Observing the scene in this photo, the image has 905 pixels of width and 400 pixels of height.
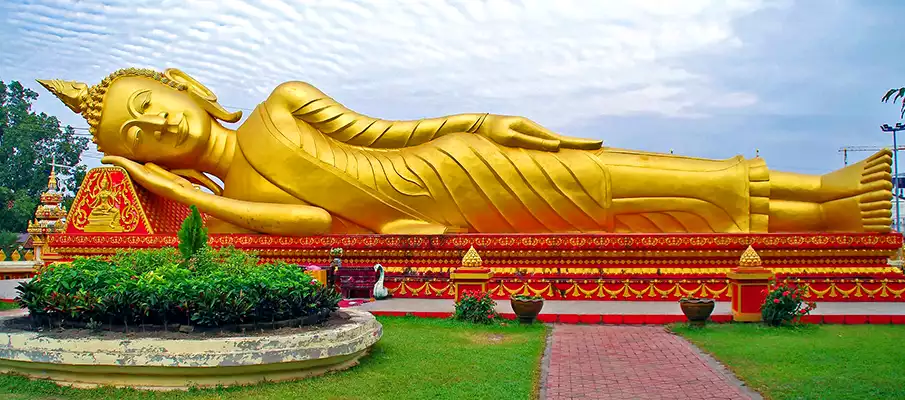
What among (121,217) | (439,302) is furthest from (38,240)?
(439,302)

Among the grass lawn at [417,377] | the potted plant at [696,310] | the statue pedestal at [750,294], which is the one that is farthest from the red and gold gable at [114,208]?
the statue pedestal at [750,294]

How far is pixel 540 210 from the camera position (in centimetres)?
1266

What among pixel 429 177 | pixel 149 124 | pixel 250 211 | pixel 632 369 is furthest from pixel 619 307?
pixel 149 124

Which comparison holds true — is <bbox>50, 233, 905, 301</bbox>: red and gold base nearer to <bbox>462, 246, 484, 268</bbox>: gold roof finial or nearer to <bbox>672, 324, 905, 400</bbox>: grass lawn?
<bbox>462, 246, 484, 268</bbox>: gold roof finial

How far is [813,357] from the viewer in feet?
22.6

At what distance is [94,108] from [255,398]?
1018 cm

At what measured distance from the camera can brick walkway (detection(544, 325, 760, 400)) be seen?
564 centimetres

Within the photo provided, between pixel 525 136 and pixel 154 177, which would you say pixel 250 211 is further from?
pixel 525 136

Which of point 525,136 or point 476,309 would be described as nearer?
point 476,309

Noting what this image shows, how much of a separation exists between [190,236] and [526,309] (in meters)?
4.34

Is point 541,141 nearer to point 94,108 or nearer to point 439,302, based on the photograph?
point 439,302

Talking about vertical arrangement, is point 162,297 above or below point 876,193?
below

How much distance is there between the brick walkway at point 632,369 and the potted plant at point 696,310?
484 mm

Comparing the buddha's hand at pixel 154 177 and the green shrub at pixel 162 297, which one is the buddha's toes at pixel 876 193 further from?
the buddha's hand at pixel 154 177
